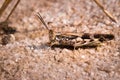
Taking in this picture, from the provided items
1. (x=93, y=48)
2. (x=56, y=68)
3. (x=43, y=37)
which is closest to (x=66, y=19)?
(x=43, y=37)

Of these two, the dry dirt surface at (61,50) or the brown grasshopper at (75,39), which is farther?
the brown grasshopper at (75,39)

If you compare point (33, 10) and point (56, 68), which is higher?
point (33, 10)

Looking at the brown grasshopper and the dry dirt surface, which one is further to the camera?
the brown grasshopper

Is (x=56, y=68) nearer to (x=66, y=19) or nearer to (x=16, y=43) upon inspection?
(x=16, y=43)
